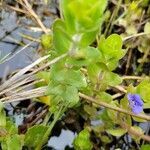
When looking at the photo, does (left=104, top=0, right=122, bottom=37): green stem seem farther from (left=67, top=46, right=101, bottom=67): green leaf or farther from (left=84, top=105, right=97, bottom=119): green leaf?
(left=67, top=46, right=101, bottom=67): green leaf

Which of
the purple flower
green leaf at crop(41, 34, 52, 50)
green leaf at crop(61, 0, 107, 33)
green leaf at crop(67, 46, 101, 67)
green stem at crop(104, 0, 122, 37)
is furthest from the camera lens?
green stem at crop(104, 0, 122, 37)

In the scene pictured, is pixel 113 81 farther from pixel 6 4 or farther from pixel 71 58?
pixel 6 4

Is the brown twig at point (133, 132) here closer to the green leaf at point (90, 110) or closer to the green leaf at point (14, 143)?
the green leaf at point (90, 110)

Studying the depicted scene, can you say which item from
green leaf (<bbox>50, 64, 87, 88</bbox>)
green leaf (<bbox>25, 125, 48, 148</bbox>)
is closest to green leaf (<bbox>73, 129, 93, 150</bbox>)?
green leaf (<bbox>25, 125, 48, 148</bbox>)

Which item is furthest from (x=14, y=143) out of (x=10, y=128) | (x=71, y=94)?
(x=71, y=94)

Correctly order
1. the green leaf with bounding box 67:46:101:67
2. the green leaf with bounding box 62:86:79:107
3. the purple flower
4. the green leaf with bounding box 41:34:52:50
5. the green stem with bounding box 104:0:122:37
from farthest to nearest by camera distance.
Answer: the green stem with bounding box 104:0:122:37 → the green leaf with bounding box 41:34:52:50 → the purple flower → the green leaf with bounding box 62:86:79:107 → the green leaf with bounding box 67:46:101:67

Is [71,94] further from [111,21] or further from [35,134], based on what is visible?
[111,21]

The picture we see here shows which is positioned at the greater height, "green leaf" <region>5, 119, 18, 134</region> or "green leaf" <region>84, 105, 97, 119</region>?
"green leaf" <region>5, 119, 18, 134</region>

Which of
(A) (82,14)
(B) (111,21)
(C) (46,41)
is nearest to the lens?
(A) (82,14)
